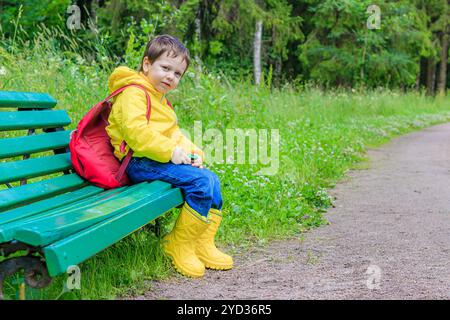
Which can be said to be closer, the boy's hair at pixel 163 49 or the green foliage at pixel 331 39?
the boy's hair at pixel 163 49

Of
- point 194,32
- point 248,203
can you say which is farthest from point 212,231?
point 194,32

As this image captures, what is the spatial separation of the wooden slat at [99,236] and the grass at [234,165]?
0.41m

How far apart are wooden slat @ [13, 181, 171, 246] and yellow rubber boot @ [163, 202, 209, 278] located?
9.4 inches

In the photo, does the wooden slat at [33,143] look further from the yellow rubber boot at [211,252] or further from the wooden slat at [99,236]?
the yellow rubber boot at [211,252]

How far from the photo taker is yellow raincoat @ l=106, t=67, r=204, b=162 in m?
3.47

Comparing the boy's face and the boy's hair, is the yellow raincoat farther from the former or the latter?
the boy's hair

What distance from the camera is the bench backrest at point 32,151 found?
126 inches

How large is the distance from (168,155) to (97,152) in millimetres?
455

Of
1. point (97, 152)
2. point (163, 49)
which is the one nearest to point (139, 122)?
point (97, 152)

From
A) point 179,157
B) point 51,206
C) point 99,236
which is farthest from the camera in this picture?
point 179,157

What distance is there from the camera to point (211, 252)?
3746mm

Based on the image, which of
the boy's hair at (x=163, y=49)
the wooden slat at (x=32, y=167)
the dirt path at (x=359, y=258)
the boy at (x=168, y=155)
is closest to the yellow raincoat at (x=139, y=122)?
the boy at (x=168, y=155)

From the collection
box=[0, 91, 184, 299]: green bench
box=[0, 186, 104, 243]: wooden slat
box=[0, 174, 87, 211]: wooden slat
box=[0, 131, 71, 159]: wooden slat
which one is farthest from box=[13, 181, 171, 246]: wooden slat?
box=[0, 131, 71, 159]: wooden slat

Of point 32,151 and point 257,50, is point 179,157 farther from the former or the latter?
point 257,50
